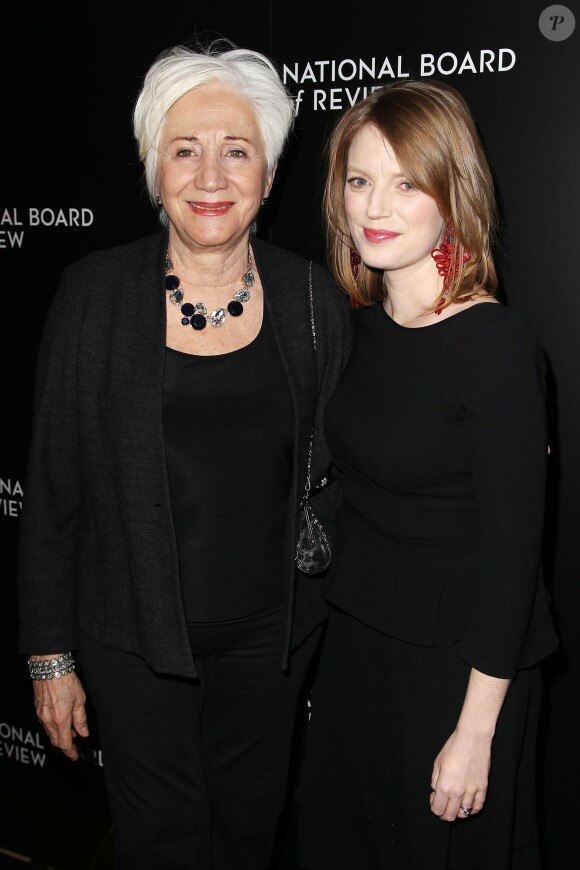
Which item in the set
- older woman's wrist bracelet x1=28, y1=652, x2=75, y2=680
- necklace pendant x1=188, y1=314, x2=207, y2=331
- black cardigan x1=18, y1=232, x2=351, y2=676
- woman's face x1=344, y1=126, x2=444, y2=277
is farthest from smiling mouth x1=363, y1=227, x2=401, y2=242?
older woman's wrist bracelet x1=28, y1=652, x2=75, y2=680

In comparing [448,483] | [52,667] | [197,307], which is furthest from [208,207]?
[52,667]

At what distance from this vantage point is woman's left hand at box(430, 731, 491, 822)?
63.1 inches

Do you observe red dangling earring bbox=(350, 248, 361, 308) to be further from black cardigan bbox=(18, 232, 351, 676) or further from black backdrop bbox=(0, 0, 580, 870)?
black backdrop bbox=(0, 0, 580, 870)

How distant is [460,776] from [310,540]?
55cm

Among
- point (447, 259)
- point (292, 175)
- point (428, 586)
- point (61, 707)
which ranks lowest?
point (61, 707)

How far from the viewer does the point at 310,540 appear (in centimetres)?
188

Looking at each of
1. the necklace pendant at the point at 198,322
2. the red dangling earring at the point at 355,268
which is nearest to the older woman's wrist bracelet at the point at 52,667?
the necklace pendant at the point at 198,322

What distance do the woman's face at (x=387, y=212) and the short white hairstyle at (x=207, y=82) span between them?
24 centimetres

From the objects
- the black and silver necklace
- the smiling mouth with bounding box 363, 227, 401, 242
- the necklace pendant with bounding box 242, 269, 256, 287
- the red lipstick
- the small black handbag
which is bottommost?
the small black handbag

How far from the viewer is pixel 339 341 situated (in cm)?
191

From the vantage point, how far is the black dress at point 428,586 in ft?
5.00

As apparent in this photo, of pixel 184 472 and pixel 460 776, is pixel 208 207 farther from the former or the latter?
pixel 460 776

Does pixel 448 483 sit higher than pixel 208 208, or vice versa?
pixel 208 208

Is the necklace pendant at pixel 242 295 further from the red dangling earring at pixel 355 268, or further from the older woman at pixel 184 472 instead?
the red dangling earring at pixel 355 268
